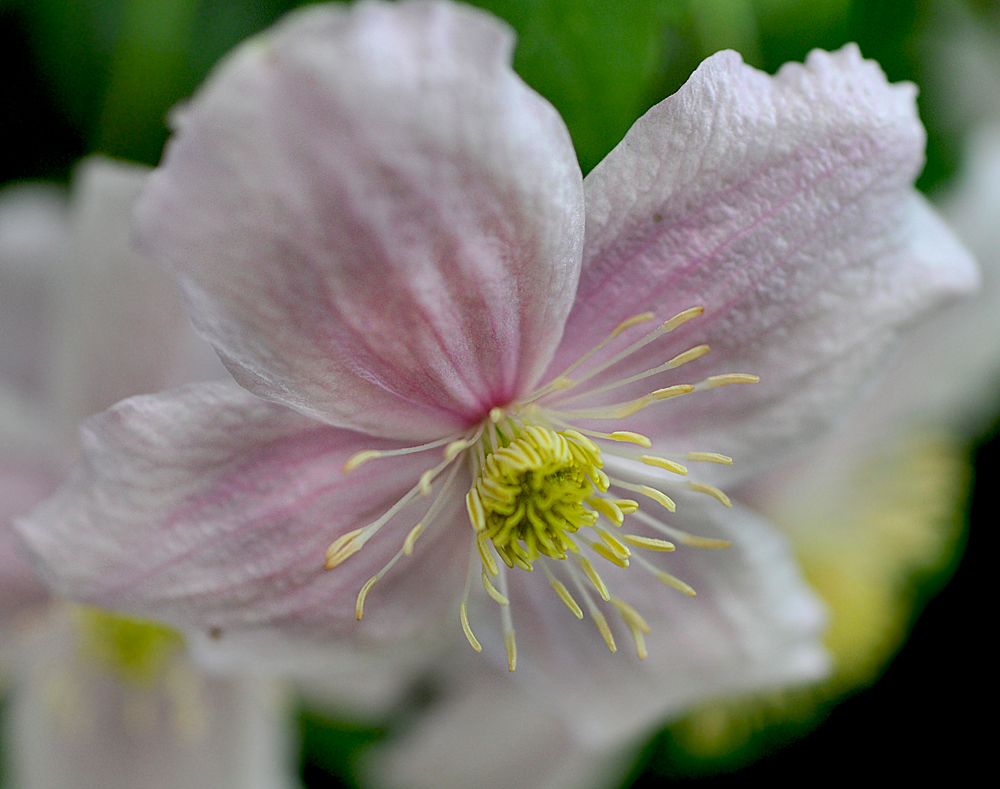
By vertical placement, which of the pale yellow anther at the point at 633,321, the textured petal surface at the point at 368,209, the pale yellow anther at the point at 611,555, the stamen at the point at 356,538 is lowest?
the pale yellow anther at the point at 611,555

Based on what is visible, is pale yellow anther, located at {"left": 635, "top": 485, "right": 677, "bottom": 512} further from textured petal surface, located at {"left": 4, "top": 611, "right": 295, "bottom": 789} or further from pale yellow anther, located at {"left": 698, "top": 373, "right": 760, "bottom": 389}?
textured petal surface, located at {"left": 4, "top": 611, "right": 295, "bottom": 789}

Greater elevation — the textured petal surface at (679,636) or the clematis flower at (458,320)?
the clematis flower at (458,320)

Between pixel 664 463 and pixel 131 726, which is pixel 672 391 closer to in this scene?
pixel 664 463

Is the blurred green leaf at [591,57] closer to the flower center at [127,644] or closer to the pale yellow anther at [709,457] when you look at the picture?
the pale yellow anther at [709,457]

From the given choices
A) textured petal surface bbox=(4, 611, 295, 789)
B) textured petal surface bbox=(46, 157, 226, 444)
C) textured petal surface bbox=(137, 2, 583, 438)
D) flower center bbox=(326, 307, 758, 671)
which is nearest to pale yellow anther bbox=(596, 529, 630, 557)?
flower center bbox=(326, 307, 758, 671)

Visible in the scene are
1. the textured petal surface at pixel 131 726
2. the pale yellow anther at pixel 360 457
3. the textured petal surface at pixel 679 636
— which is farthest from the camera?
the textured petal surface at pixel 131 726

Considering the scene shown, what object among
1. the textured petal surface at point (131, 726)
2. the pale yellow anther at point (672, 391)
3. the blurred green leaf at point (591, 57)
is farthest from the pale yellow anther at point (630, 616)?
the textured petal surface at point (131, 726)

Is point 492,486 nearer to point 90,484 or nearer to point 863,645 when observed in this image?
point 90,484
